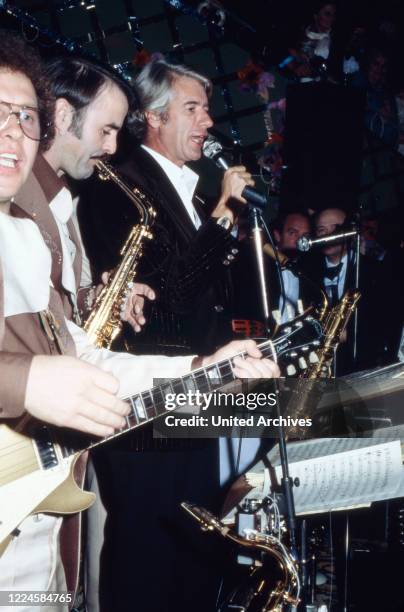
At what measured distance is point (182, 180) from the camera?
10.8ft

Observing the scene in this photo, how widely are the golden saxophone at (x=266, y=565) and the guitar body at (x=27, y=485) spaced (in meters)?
0.40

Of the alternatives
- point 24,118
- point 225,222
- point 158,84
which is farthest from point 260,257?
point 158,84

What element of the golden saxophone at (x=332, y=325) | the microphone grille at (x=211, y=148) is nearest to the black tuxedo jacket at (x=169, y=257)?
the microphone grille at (x=211, y=148)

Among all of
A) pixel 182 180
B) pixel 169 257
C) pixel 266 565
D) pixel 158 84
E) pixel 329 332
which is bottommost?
pixel 266 565

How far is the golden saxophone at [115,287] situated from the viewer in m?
2.96

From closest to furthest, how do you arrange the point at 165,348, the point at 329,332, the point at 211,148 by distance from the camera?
the point at 165,348, the point at 211,148, the point at 329,332

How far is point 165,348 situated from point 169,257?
0.46 m

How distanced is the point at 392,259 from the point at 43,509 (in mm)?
4717

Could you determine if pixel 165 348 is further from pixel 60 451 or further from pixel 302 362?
pixel 60 451

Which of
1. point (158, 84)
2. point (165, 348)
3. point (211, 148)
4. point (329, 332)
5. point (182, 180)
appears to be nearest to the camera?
point (165, 348)

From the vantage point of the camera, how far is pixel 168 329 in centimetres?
272

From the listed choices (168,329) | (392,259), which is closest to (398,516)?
(168,329)

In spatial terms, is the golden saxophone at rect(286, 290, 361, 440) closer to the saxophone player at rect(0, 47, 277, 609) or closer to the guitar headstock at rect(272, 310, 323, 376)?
the guitar headstock at rect(272, 310, 323, 376)

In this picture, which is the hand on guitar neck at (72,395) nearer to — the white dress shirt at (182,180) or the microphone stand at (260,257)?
the microphone stand at (260,257)
